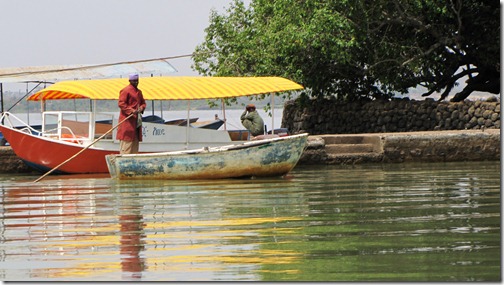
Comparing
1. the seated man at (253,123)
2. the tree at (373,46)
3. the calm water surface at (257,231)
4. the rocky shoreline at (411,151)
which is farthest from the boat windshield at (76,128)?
the tree at (373,46)

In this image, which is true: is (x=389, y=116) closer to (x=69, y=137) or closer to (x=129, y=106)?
(x=69, y=137)

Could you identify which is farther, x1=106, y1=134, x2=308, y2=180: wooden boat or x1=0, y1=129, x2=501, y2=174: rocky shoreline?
x1=0, y1=129, x2=501, y2=174: rocky shoreline

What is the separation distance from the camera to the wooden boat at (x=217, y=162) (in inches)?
609

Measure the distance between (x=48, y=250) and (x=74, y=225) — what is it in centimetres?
166

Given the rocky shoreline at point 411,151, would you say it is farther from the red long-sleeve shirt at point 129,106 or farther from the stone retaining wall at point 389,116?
the red long-sleeve shirt at point 129,106

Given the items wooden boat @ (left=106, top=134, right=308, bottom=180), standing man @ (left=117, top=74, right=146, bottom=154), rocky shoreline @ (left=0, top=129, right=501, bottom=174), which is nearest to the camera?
wooden boat @ (left=106, top=134, right=308, bottom=180)

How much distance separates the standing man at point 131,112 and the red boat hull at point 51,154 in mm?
1808

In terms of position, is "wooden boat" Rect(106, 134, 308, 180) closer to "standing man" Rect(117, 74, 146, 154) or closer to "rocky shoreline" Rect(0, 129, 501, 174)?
"standing man" Rect(117, 74, 146, 154)

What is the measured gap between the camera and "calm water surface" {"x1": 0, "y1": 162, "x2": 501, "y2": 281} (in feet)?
22.6

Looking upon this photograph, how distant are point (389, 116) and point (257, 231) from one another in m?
15.7

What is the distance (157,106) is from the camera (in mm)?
24375

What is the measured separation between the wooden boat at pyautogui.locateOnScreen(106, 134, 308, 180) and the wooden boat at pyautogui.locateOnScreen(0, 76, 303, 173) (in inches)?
75.8

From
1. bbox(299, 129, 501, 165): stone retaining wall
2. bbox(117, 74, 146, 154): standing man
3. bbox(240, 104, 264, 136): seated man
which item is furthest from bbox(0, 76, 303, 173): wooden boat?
bbox(299, 129, 501, 165): stone retaining wall

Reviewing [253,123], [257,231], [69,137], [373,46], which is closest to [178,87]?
[253,123]
